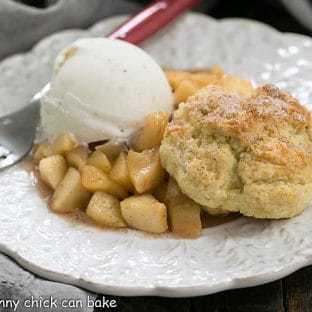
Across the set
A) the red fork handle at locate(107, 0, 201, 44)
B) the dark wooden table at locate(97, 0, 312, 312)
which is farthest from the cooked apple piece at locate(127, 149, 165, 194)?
the red fork handle at locate(107, 0, 201, 44)

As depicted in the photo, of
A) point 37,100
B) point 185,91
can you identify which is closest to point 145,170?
point 185,91

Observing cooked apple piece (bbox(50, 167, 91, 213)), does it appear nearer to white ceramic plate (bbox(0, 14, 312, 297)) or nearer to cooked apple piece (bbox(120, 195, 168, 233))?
white ceramic plate (bbox(0, 14, 312, 297))

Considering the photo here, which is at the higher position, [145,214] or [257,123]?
[257,123]

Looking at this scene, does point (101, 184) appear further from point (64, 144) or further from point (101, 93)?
point (101, 93)

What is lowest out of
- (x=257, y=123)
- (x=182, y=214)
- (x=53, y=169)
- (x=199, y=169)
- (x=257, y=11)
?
(x=257, y=11)

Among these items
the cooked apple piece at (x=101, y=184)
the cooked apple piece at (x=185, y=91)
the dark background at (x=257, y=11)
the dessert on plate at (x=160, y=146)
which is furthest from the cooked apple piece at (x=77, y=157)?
the dark background at (x=257, y=11)

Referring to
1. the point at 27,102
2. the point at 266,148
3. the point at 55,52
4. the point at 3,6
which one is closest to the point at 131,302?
the point at 266,148

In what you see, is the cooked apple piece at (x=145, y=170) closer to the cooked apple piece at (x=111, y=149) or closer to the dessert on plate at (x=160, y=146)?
the dessert on plate at (x=160, y=146)

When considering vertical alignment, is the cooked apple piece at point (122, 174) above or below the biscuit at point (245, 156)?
below
